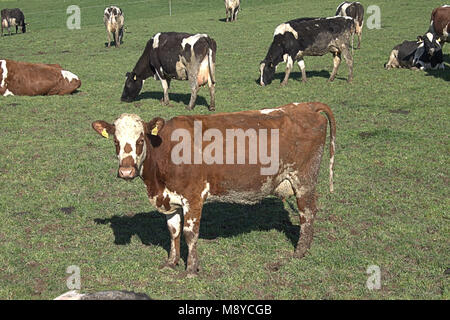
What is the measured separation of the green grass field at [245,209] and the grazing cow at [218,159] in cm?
59

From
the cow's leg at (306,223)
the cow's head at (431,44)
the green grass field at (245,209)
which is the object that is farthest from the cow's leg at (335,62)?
the cow's leg at (306,223)

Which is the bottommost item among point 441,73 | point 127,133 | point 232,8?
point 441,73

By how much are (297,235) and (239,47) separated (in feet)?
61.3

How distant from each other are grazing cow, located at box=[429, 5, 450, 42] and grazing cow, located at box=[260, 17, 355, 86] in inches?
153

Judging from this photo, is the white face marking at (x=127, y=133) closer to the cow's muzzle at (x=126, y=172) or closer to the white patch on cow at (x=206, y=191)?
the cow's muzzle at (x=126, y=172)

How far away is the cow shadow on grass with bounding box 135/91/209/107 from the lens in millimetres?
17078

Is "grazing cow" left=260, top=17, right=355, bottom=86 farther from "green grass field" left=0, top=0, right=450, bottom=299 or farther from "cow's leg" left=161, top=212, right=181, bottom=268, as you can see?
"cow's leg" left=161, top=212, right=181, bottom=268

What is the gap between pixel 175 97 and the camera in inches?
699

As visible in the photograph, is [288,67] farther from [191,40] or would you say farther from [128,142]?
[128,142]

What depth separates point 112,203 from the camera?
9.75 m

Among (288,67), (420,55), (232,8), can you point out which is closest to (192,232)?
(288,67)

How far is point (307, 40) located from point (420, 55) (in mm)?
4687

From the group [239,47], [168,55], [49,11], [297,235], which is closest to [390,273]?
[297,235]
